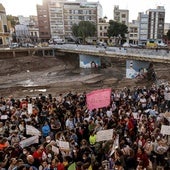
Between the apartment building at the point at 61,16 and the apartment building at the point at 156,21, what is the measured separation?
20.0 m

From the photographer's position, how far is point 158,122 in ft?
33.0

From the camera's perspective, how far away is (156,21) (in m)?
91.8

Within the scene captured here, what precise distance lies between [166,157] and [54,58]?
4915 centimetres

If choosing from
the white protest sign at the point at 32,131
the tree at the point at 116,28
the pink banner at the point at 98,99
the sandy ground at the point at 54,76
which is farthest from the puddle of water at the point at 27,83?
the tree at the point at 116,28

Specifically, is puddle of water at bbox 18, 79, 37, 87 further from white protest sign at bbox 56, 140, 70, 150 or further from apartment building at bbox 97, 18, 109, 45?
apartment building at bbox 97, 18, 109, 45

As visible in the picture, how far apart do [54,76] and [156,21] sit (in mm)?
63795

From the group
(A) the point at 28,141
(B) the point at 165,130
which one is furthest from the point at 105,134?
(A) the point at 28,141

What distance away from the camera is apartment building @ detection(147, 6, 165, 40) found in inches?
3602

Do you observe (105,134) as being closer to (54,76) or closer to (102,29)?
(54,76)

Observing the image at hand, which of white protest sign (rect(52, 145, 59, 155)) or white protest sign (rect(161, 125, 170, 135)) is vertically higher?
white protest sign (rect(161, 125, 170, 135))

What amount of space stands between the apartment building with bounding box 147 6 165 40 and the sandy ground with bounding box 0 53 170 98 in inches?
1698

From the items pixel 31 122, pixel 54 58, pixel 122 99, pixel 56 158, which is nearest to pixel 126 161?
pixel 56 158

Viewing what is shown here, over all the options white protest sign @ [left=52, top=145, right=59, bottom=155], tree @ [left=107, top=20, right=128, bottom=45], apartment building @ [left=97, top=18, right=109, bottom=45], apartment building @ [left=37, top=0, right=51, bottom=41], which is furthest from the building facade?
white protest sign @ [left=52, top=145, right=59, bottom=155]

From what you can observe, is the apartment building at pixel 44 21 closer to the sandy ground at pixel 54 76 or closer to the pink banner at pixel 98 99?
the sandy ground at pixel 54 76
